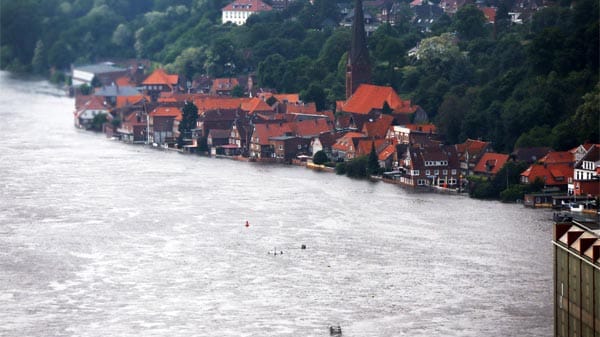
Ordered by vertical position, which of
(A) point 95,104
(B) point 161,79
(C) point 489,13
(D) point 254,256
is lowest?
(D) point 254,256

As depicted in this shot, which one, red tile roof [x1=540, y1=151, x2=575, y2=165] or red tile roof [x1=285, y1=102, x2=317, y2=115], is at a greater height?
red tile roof [x1=285, y1=102, x2=317, y2=115]

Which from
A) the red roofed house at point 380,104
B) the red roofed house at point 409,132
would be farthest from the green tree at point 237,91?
the red roofed house at point 409,132

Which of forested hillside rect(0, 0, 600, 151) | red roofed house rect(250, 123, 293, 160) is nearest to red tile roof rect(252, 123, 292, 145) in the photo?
red roofed house rect(250, 123, 293, 160)

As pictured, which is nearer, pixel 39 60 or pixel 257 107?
pixel 257 107

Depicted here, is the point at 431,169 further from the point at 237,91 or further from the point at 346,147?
the point at 237,91

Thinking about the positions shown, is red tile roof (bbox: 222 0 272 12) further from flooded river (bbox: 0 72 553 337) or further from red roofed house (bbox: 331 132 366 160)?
flooded river (bbox: 0 72 553 337)

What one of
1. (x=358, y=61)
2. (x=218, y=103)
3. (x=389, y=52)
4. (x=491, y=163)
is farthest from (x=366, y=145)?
(x=389, y=52)

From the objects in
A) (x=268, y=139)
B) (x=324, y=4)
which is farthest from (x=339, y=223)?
(x=324, y=4)
